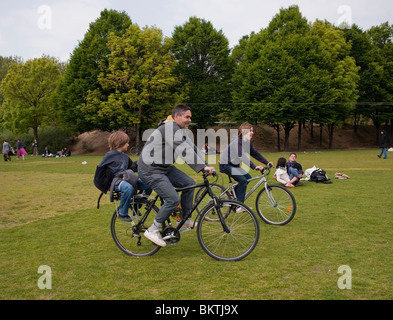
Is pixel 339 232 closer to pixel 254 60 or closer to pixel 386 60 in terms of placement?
pixel 254 60

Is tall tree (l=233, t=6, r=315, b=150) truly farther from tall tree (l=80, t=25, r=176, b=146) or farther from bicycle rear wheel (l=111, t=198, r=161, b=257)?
bicycle rear wheel (l=111, t=198, r=161, b=257)

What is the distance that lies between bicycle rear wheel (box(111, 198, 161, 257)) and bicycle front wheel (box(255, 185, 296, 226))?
108 inches

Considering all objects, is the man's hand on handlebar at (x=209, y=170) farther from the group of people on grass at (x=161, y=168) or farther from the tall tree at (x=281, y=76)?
the tall tree at (x=281, y=76)

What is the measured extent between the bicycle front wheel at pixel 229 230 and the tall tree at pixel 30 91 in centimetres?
4546

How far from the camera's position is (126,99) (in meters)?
40.5

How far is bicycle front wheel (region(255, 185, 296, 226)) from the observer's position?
24.2ft

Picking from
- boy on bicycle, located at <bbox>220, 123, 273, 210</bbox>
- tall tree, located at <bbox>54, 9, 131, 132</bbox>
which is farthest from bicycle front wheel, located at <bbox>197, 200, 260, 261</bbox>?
tall tree, located at <bbox>54, 9, 131, 132</bbox>

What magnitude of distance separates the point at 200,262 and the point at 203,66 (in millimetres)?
47278

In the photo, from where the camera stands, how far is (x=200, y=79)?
49.8 metres

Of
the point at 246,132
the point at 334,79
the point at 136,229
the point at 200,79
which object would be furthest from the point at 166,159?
the point at 200,79

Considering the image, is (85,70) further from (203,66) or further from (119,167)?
(119,167)

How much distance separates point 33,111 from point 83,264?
4532cm

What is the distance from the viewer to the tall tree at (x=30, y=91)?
151ft

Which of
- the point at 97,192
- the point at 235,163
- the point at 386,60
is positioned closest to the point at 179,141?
the point at 235,163
